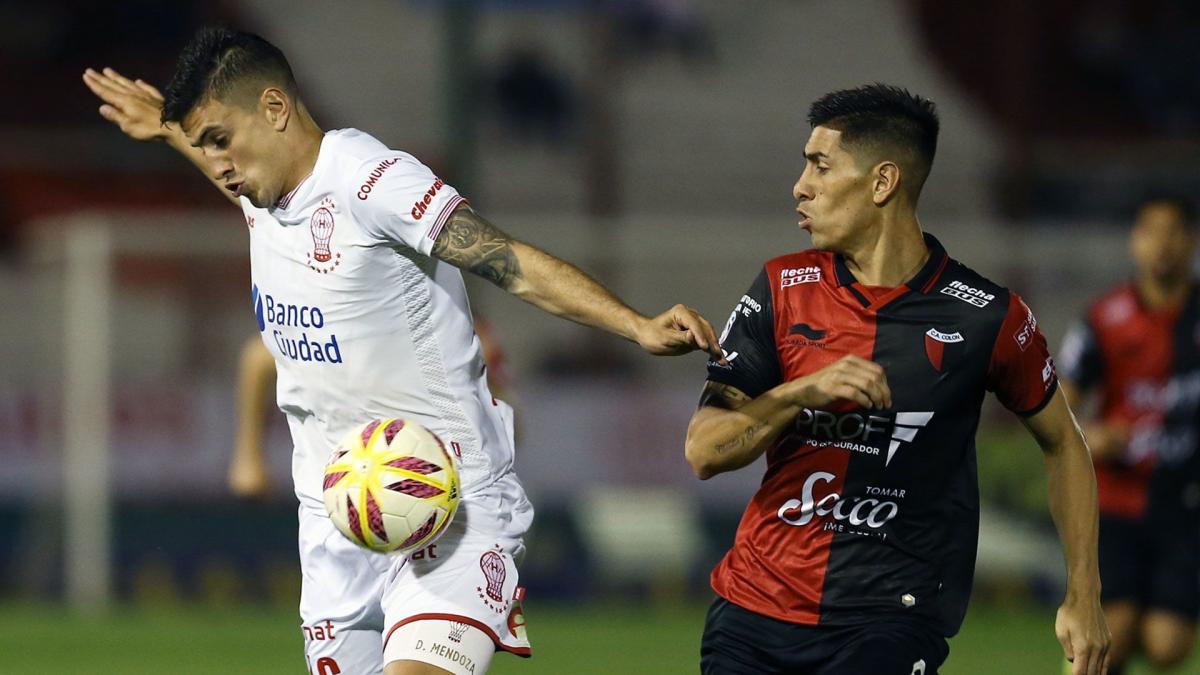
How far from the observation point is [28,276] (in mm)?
16469

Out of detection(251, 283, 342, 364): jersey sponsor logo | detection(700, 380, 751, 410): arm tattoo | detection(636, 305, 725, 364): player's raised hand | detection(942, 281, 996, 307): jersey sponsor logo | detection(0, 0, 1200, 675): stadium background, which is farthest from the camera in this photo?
detection(0, 0, 1200, 675): stadium background

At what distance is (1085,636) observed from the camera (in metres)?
4.96

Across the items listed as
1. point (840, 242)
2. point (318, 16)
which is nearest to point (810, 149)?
point (840, 242)

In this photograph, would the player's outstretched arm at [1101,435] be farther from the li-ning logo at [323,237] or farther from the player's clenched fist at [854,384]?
the li-ning logo at [323,237]

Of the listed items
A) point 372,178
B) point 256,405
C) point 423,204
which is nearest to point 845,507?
point 423,204

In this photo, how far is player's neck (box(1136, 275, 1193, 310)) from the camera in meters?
8.62

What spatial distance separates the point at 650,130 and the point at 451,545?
20591 millimetres

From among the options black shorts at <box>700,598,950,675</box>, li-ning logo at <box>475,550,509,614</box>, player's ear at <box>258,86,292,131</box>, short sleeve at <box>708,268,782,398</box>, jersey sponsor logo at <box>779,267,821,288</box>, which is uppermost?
player's ear at <box>258,86,292,131</box>

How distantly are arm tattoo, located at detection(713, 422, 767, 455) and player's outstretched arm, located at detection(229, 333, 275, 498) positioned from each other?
87.7 inches

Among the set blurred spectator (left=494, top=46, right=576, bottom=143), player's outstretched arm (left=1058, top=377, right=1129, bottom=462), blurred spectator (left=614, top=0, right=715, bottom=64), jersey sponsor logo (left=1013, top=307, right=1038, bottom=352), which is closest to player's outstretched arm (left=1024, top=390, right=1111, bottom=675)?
jersey sponsor logo (left=1013, top=307, right=1038, bottom=352)

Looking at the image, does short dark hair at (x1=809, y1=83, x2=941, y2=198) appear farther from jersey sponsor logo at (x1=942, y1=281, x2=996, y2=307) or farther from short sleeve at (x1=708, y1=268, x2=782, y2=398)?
short sleeve at (x1=708, y1=268, x2=782, y2=398)

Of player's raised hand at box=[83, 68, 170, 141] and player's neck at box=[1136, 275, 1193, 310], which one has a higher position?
player's raised hand at box=[83, 68, 170, 141]

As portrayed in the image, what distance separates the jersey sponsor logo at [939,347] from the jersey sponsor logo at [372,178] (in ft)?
5.00

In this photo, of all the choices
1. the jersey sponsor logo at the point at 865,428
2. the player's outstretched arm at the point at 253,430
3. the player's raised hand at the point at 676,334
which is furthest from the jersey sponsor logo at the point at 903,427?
the player's outstretched arm at the point at 253,430
